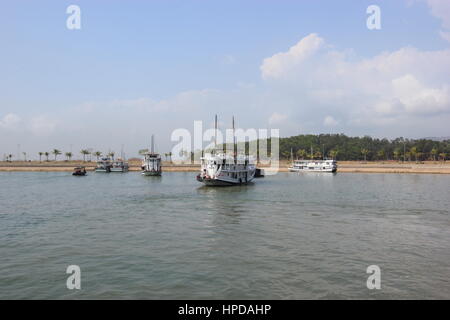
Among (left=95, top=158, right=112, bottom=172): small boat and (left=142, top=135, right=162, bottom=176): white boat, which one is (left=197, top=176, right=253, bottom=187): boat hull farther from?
(left=95, top=158, right=112, bottom=172): small boat

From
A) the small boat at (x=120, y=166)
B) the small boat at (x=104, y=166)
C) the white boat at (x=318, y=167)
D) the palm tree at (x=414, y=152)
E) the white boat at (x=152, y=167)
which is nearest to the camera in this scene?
the white boat at (x=152, y=167)

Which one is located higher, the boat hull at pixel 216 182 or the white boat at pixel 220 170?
the white boat at pixel 220 170

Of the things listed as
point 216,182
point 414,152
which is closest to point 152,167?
point 216,182

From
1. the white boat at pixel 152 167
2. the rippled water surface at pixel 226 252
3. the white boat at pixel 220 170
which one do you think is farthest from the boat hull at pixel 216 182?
the white boat at pixel 152 167

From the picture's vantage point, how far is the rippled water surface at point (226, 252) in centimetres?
1522

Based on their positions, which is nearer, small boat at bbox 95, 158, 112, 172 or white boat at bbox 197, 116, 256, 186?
white boat at bbox 197, 116, 256, 186

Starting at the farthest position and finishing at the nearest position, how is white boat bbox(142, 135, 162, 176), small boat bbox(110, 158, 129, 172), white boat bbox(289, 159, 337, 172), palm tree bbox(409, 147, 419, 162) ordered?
1. palm tree bbox(409, 147, 419, 162)
2. small boat bbox(110, 158, 129, 172)
3. white boat bbox(289, 159, 337, 172)
4. white boat bbox(142, 135, 162, 176)

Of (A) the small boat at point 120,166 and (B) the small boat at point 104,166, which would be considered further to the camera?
(A) the small boat at point 120,166

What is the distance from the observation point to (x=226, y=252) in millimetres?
21406

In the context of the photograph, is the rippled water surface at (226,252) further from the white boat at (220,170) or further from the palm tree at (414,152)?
the palm tree at (414,152)

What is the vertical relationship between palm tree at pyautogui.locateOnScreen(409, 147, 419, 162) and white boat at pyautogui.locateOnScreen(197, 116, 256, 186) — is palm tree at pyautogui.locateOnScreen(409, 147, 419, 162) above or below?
above

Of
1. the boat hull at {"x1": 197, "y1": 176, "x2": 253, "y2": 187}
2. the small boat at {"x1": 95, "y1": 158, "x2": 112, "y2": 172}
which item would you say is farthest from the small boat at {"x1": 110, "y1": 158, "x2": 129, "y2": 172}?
the boat hull at {"x1": 197, "y1": 176, "x2": 253, "y2": 187}

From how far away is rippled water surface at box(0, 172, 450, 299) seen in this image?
1522cm

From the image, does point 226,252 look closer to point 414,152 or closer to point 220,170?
point 220,170
